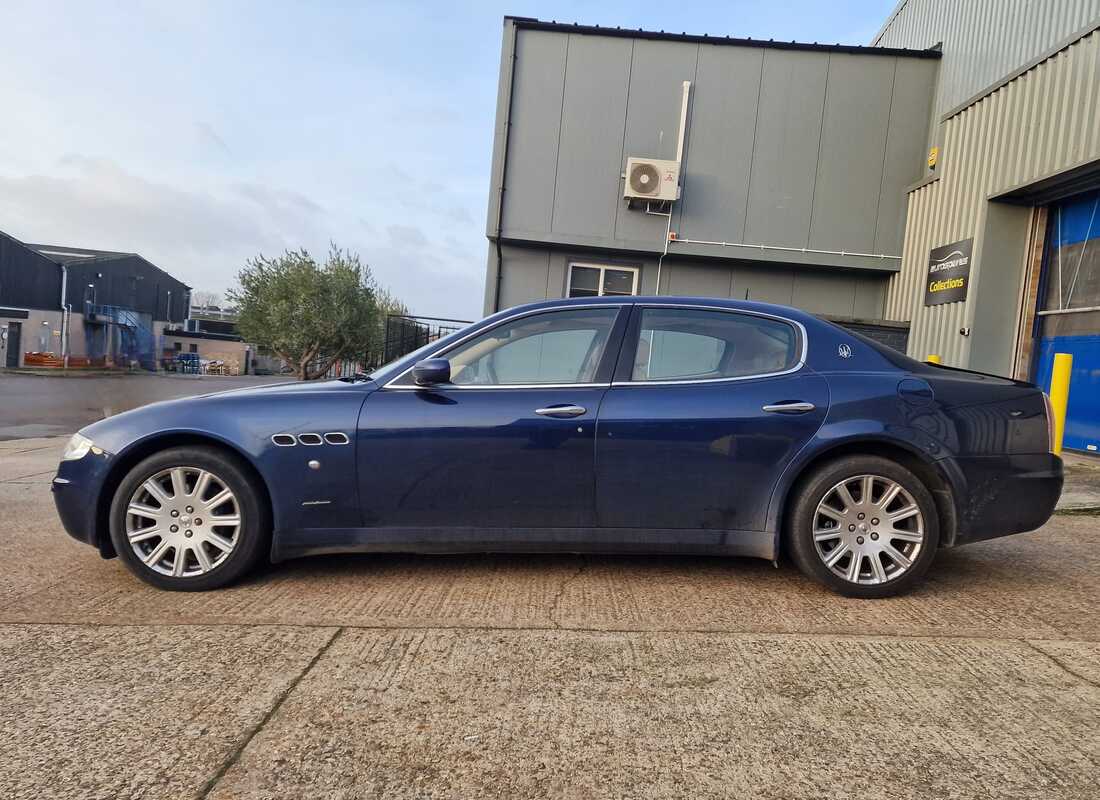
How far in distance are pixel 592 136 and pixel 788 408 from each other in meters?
9.67

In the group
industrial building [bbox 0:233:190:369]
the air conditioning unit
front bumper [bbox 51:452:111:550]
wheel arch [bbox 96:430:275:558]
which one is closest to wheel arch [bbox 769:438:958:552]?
wheel arch [bbox 96:430:275:558]

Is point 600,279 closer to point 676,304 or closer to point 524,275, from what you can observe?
point 524,275

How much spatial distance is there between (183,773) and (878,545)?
3042 millimetres

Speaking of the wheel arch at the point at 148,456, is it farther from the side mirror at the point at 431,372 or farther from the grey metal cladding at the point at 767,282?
the grey metal cladding at the point at 767,282

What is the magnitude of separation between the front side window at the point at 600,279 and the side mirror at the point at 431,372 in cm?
929

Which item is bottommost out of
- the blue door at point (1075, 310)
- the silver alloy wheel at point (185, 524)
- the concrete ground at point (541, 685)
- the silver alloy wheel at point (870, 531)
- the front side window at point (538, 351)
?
the concrete ground at point (541, 685)

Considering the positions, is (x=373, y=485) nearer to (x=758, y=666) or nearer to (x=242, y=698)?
(x=242, y=698)

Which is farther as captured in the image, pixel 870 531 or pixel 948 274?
pixel 948 274

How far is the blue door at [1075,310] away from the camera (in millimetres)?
8250

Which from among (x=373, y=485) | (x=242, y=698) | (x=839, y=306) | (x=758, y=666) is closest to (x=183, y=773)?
(x=242, y=698)

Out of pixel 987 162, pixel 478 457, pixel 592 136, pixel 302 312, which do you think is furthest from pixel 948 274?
pixel 302 312

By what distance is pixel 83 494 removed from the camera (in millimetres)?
3402

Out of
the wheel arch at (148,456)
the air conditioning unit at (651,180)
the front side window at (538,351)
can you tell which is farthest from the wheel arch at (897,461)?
the air conditioning unit at (651,180)

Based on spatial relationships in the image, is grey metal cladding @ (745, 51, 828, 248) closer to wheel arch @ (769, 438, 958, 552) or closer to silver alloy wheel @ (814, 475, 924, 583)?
wheel arch @ (769, 438, 958, 552)
